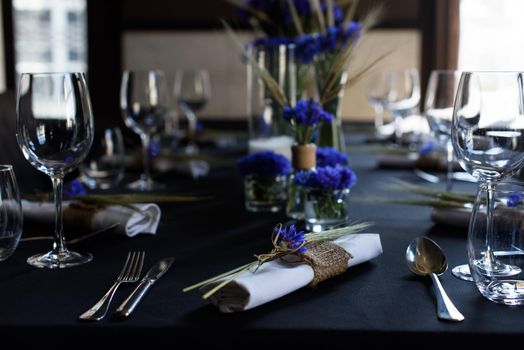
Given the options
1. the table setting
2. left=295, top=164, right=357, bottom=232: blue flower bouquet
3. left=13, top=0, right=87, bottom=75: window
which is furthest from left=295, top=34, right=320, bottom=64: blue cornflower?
left=13, top=0, right=87, bottom=75: window

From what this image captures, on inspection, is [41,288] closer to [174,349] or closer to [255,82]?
[174,349]

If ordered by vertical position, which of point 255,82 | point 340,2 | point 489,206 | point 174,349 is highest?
point 340,2

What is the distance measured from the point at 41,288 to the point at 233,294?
27 centimetres

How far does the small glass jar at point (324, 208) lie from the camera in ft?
4.17

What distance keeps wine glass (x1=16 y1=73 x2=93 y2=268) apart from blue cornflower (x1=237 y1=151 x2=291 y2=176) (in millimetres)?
431

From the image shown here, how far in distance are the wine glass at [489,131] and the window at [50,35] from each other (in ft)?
15.4

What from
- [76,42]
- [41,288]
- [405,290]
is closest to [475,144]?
[405,290]

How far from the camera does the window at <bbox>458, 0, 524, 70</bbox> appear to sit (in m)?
4.74

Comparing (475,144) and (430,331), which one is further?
(475,144)

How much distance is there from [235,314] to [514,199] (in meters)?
0.40

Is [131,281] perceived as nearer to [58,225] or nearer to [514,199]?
[58,225]

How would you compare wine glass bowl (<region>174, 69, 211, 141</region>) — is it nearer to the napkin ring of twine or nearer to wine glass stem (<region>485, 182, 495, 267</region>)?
the napkin ring of twine

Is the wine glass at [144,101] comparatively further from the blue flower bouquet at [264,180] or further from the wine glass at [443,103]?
the wine glass at [443,103]

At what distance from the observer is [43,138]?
42.7 inches
